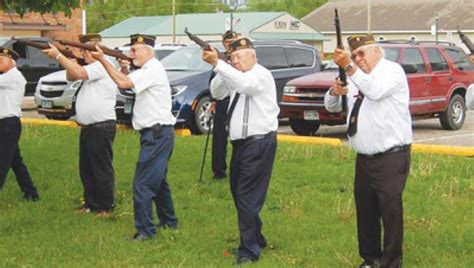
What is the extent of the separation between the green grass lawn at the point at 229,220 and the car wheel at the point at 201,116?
3374 millimetres

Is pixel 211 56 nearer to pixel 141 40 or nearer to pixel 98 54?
pixel 141 40

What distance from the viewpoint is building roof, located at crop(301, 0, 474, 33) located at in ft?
234

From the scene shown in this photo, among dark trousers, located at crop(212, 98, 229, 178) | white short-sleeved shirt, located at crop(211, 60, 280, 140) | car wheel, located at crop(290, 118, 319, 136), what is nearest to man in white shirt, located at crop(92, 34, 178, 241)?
white short-sleeved shirt, located at crop(211, 60, 280, 140)

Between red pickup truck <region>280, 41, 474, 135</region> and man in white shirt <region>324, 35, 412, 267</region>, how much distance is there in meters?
8.85

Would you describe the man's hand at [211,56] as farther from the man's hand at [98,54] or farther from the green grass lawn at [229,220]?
the green grass lawn at [229,220]

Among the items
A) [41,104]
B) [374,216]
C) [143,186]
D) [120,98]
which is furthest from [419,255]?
[41,104]

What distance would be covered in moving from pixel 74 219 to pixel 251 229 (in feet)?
8.01

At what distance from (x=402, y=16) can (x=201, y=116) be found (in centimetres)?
6176

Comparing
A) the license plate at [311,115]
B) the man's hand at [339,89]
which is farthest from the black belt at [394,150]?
the license plate at [311,115]

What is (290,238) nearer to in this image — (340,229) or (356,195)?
(340,229)

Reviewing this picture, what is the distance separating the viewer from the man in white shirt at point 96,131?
8.89 meters

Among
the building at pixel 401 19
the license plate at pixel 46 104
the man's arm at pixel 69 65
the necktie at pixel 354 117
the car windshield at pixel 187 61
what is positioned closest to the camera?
the necktie at pixel 354 117

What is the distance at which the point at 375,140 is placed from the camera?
6.41 meters

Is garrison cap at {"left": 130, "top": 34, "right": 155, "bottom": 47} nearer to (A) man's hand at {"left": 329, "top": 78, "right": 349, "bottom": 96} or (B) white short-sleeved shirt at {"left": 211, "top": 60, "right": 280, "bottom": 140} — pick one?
(B) white short-sleeved shirt at {"left": 211, "top": 60, "right": 280, "bottom": 140}
